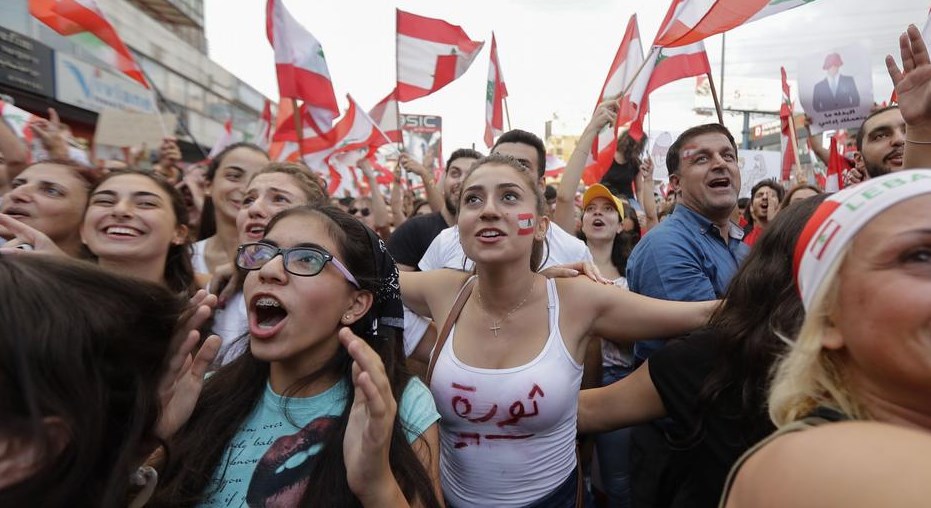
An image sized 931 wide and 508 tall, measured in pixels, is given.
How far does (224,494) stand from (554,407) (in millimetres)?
1115

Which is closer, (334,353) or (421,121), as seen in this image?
(334,353)

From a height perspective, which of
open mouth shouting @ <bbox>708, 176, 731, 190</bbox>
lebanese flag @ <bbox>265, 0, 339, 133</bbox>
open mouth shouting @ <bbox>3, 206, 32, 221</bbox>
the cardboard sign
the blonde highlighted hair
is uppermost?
lebanese flag @ <bbox>265, 0, 339, 133</bbox>

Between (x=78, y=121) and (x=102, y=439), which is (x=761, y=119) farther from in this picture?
(x=102, y=439)

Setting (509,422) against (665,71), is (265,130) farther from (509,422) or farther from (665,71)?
(509,422)

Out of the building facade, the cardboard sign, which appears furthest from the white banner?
the cardboard sign

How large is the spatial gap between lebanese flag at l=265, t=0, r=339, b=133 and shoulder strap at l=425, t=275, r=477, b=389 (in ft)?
13.7

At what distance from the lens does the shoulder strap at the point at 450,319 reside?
225cm

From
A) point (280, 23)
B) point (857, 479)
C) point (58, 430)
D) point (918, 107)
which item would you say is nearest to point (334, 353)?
point (58, 430)

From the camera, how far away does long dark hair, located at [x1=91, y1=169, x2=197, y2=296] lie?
273cm

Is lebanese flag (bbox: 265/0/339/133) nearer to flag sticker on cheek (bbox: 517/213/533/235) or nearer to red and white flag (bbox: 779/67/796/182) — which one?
flag sticker on cheek (bbox: 517/213/533/235)

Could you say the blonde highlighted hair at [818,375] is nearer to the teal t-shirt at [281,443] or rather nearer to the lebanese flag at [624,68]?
the teal t-shirt at [281,443]

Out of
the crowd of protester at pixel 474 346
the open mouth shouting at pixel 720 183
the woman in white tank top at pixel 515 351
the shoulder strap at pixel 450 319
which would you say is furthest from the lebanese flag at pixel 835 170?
the shoulder strap at pixel 450 319

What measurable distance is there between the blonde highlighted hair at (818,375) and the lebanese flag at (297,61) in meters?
5.66

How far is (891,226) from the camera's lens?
3.07ft
